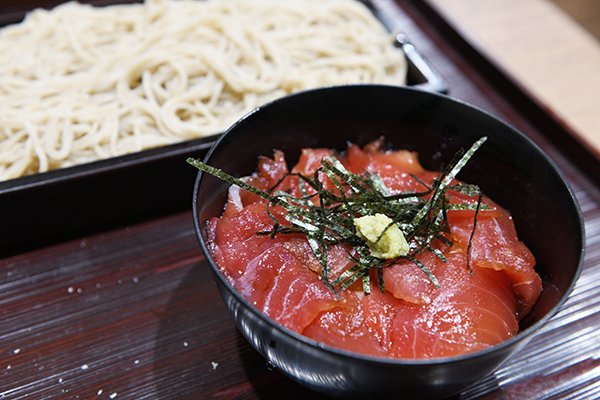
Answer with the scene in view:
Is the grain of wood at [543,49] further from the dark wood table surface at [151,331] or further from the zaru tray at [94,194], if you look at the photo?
the zaru tray at [94,194]

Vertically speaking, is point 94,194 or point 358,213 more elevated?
point 358,213

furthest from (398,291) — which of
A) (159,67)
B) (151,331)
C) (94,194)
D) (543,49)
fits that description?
(543,49)

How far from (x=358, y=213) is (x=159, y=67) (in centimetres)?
113

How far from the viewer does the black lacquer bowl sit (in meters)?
0.95

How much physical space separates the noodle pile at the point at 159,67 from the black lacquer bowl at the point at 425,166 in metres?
0.46

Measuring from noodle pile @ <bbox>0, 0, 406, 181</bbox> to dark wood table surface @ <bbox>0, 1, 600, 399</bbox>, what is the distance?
13.1 inches

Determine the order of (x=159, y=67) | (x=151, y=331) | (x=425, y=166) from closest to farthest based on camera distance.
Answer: (x=151, y=331), (x=425, y=166), (x=159, y=67)

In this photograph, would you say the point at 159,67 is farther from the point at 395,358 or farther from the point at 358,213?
the point at 395,358

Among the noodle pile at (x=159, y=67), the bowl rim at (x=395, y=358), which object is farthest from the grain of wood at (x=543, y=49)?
the bowl rim at (x=395, y=358)

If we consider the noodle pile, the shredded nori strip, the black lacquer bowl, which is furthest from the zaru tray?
the shredded nori strip

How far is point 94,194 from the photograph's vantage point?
62.8 inches

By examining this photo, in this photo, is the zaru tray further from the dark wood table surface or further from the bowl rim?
the bowl rim

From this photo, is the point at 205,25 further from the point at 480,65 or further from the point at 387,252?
Answer: the point at 387,252

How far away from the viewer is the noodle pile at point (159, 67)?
181 centimetres
